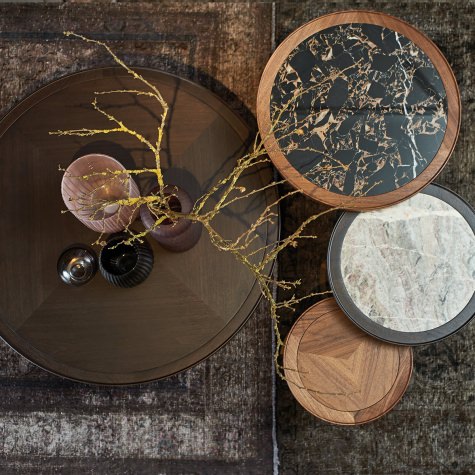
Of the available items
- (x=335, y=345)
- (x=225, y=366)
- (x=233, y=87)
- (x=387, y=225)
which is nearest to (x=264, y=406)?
(x=225, y=366)

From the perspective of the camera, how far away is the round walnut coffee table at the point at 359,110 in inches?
52.7

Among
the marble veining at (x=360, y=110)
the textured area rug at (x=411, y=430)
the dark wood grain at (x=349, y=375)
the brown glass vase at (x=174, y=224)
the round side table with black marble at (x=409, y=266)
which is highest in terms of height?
the marble veining at (x=360, y=110)

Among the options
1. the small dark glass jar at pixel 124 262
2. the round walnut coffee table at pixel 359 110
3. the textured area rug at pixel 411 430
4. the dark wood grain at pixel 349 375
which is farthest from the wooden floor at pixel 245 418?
the small dark glass jar at pixel 124 262

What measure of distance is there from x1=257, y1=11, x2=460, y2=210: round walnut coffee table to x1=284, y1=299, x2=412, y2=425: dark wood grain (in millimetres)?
388

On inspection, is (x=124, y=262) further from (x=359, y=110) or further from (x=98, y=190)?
(x=359, y=110)

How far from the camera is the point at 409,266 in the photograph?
4.51 ft

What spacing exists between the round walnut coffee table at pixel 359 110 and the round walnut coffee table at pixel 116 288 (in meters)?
0.14

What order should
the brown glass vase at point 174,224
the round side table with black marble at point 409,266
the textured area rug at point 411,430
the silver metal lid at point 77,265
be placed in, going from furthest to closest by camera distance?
the textured area rug at point 411,430 → the round side table with black marble at point 409,266 → the silver metal lid at point 77,265 → the brown glass vase at point 174,224

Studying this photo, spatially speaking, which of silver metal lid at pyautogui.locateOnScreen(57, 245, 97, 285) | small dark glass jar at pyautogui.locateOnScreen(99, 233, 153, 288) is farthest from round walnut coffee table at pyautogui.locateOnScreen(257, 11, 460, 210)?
silver metal lid at pyautogui.locateOnScreen(57, 245, 97, 285)

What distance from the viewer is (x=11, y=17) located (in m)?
1.70

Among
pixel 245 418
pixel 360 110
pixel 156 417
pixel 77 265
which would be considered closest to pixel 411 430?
pixel 245 418

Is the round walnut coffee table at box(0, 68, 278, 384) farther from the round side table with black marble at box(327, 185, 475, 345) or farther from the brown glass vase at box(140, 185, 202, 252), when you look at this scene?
the round side table with black marble at box(327, 185, 475, 345)

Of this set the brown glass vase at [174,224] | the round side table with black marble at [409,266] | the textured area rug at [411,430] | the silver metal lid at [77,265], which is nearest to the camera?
the brown glass vase at [174,224]

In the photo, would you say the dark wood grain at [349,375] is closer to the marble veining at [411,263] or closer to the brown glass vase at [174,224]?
the marble veining at [411,263]
